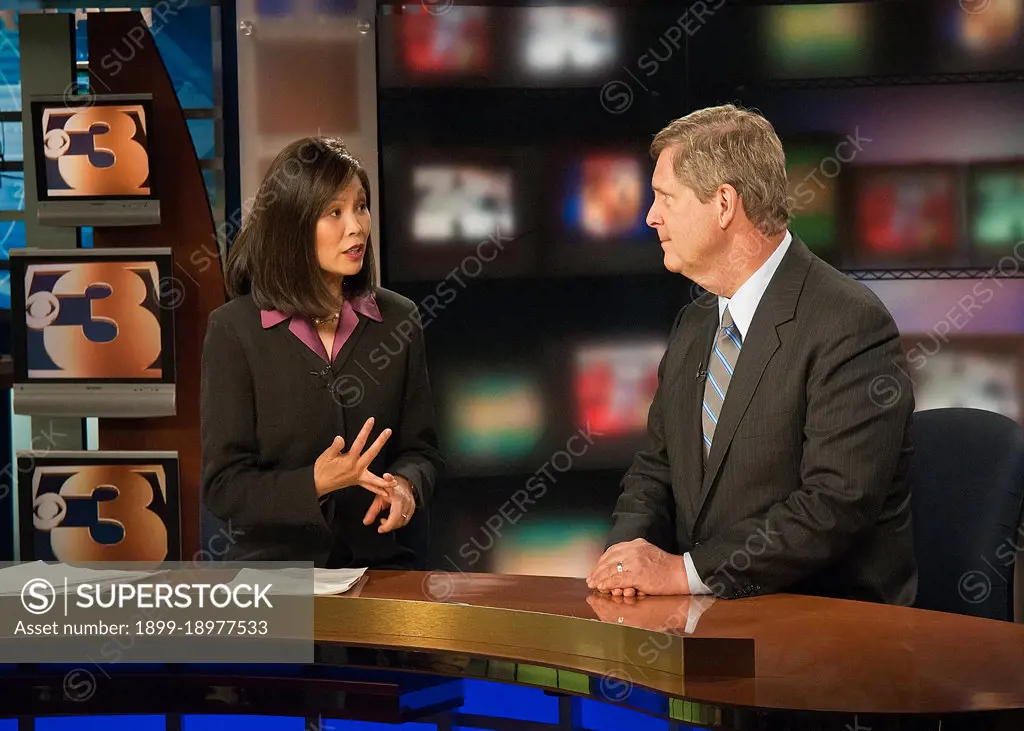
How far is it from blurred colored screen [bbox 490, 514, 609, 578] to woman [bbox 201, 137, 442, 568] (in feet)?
5.01

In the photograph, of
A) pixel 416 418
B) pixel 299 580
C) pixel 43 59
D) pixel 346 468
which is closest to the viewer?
pixel 299 580

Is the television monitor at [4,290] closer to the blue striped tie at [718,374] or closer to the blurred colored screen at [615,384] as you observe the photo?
the blurred colored screen at [615,384]

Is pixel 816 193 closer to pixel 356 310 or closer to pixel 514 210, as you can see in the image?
pixel 514 210

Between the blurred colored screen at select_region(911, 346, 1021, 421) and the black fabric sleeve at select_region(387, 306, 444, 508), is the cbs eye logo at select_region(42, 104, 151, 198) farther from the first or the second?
the blurred colored screen at select_region(911, 346, 1021, 421)

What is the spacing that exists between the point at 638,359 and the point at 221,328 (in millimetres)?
1860

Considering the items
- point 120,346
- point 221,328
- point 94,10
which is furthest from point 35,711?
point 94,10

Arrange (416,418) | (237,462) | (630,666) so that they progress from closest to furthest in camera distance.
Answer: (630,666) → (237,462) → (416,418)

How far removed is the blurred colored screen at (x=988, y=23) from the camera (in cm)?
377

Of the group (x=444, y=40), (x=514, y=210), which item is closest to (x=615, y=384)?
(x=514, y=210)

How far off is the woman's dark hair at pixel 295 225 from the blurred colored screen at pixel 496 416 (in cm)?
154

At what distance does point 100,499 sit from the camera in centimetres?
387

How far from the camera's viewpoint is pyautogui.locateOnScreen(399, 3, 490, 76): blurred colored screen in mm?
3893

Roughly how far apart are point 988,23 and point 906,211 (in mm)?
654

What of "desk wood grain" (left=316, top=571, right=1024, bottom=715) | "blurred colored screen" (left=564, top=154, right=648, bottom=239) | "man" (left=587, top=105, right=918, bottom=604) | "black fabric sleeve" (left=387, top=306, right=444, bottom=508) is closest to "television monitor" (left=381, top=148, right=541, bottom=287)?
"blurred colored screen" (left=564, top=154, right=648, bottom=239)
